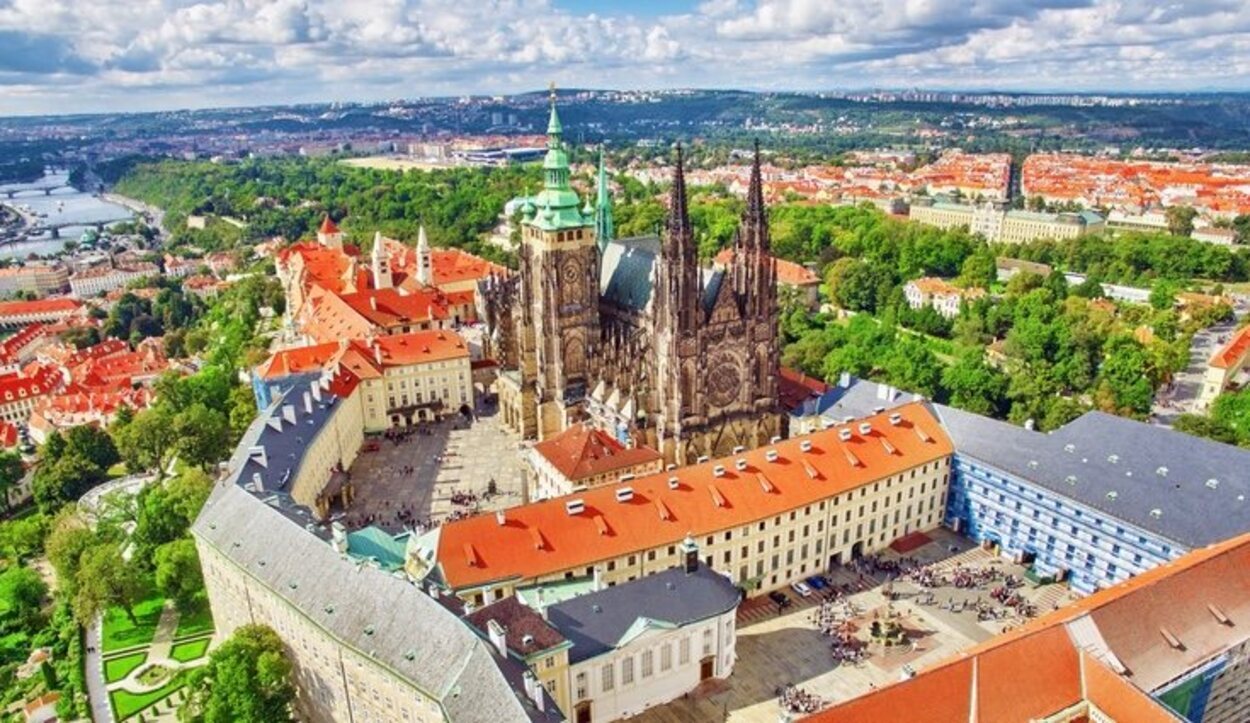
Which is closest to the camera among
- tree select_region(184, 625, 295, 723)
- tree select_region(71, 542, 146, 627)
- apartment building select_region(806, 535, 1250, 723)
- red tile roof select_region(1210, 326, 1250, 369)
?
apartment building select_region(806, 535, 1250, 723)

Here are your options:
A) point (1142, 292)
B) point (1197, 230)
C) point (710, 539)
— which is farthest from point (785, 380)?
point (1197, 230)

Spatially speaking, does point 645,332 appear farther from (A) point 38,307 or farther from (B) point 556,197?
(A) point 38,307

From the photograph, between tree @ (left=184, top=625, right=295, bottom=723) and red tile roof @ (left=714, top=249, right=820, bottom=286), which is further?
red tile roof @ (left=714, top=249, right=820, bottom=286)

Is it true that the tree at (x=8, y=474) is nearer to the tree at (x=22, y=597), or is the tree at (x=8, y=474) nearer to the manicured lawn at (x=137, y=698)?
the tree at (x=22, y=597)

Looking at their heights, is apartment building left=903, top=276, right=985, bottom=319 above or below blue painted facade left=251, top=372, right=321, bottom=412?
below

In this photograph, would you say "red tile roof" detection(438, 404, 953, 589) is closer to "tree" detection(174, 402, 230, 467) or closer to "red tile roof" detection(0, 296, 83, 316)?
"tree" detection(174, 402, 230, 467)

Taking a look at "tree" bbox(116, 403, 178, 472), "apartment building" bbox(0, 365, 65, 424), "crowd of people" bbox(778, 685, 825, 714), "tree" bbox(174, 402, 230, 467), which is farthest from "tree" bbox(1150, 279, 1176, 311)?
"apartment building" bbox(0, 365, 65, 424)

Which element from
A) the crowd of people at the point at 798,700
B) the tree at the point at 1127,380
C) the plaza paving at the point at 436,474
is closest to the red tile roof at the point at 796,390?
the plaza paving at the point at 436,474
